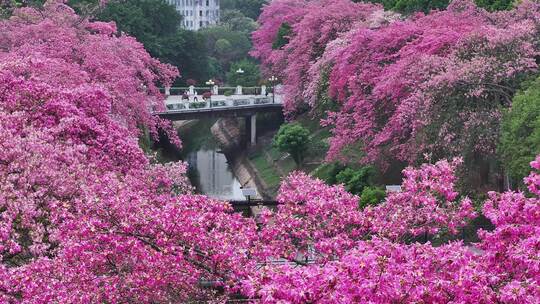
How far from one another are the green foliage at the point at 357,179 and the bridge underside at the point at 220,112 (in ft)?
59.3

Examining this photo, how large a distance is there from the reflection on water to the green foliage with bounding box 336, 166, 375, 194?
11.3m

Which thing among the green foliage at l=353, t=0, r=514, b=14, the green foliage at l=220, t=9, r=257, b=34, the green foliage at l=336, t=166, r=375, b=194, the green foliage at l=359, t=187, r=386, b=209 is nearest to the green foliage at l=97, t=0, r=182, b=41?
the green foliage at l=353, t=0, r=514, b=14

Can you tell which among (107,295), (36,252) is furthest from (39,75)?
(107,295)

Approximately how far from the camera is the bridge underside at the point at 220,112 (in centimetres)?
4921

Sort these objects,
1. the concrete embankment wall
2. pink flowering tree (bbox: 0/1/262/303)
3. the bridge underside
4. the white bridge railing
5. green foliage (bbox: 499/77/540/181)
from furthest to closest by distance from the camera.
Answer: the white bridge railing → the bridge underside → the concrete embankment wall → green foliage (bbox: 499/77/540/181) → pink flowering tree (bbox: 0/1/262/303)

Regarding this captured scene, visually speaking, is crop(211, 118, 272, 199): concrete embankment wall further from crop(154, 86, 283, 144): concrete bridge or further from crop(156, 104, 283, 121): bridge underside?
crop(156, 104, 283, 121): bridge underside

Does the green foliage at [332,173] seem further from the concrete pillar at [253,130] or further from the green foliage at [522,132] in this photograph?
the concrete pillar at [253,130]

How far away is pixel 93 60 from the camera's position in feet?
88.1

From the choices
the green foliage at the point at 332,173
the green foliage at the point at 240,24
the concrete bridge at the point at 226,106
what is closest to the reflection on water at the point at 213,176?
the concrete bridge at the point at 226,106

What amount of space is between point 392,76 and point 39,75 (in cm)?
1395

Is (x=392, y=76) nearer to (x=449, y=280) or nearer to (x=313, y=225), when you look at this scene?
(x=313, y=225)

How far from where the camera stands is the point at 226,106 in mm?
51781

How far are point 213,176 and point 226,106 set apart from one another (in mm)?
5427

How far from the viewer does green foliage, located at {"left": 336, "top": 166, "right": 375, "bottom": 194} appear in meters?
32.3
